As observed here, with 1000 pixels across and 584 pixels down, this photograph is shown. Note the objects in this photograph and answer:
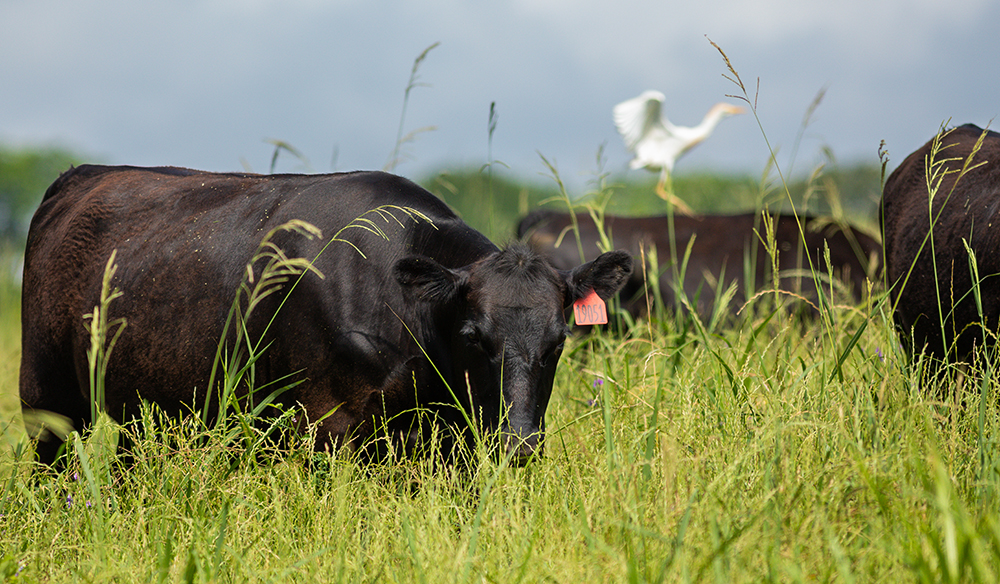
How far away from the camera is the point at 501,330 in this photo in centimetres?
333

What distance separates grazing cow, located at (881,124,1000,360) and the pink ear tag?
48.8 inches

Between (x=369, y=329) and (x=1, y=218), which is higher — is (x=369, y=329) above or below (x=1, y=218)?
above

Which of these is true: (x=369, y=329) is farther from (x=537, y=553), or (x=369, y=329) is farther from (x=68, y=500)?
(x=537, y=553)

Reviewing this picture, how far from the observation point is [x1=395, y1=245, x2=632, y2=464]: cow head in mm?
3197

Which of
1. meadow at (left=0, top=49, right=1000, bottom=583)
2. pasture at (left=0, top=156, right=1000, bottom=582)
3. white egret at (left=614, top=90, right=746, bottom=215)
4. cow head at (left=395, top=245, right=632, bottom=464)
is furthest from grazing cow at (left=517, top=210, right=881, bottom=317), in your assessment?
pasture at (left=0, top=156, right=1000, bottom=582)

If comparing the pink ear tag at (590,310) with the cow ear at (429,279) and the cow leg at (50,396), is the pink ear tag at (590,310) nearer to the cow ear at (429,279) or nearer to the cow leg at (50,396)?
the cow ear at (429,279)

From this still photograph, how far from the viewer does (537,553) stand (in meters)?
2.36

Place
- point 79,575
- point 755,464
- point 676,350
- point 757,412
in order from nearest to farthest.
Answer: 1. point 79,575
2. point 755,464
3. point 757,412
4. point 676,350

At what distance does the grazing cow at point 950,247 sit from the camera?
3.58 metres

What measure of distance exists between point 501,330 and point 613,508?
1194 mm

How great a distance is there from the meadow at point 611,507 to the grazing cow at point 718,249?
448 cm

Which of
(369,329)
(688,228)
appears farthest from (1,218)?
(369,329)

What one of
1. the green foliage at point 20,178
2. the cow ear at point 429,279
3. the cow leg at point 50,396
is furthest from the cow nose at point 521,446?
the green foliage at point 20,178

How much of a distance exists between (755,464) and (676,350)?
755mm
